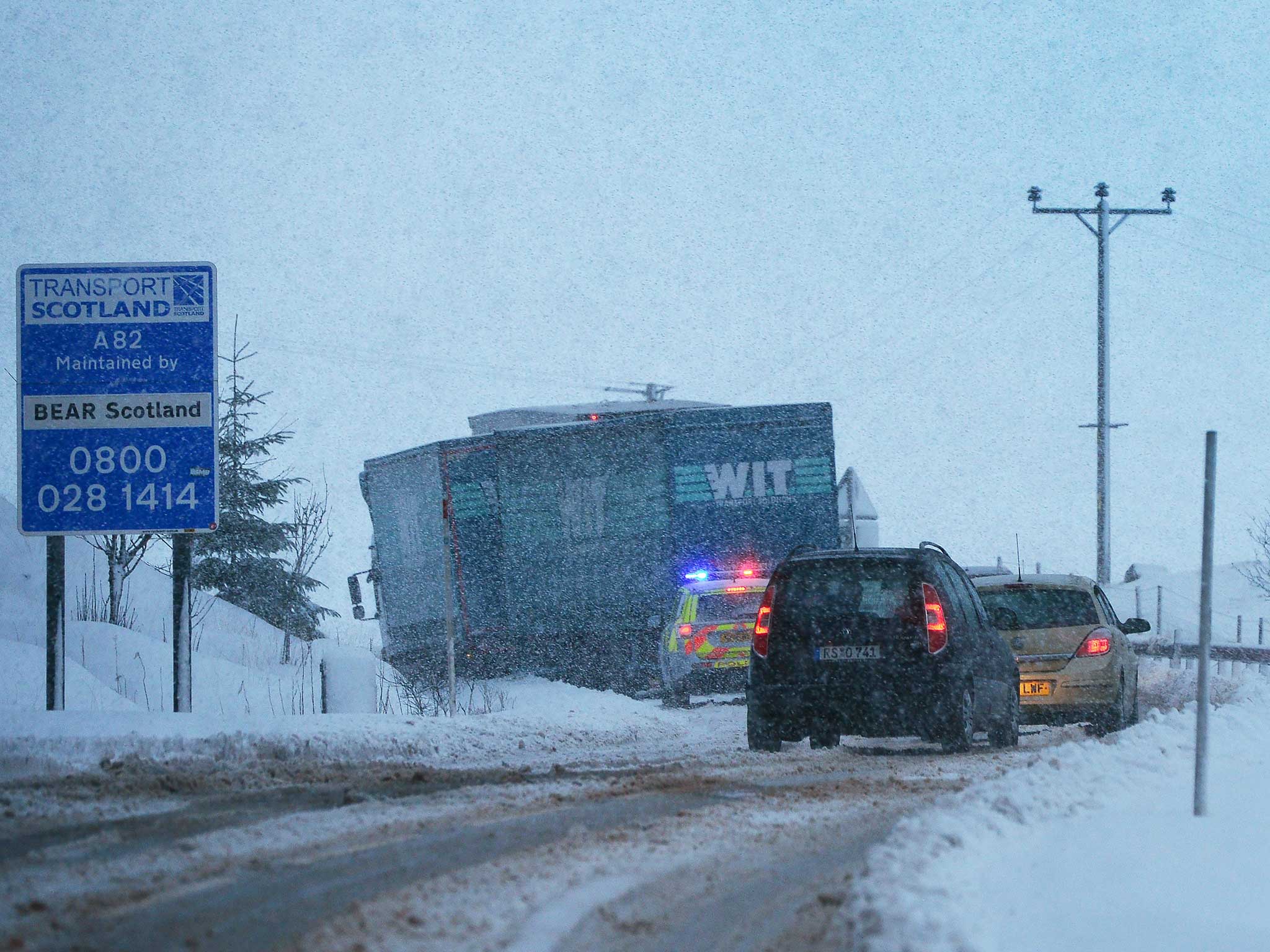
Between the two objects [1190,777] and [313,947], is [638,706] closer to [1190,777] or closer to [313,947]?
[1190,777]

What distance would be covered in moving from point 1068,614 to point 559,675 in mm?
9838

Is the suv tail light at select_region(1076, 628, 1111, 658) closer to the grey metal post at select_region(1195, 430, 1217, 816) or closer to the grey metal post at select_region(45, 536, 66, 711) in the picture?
the grey metal post at select_region(1195, 430, 1217, 816)

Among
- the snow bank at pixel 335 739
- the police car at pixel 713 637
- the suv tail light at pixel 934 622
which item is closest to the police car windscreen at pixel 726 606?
the police car at pixel 713 637

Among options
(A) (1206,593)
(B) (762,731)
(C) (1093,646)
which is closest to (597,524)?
(C) (1093,646)

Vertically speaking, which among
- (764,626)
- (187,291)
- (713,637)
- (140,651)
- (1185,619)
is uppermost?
(187,291)

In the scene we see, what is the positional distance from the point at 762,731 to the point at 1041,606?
4490 millimetres

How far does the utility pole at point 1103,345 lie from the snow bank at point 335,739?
84.1 feet

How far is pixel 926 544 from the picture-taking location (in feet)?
43.2

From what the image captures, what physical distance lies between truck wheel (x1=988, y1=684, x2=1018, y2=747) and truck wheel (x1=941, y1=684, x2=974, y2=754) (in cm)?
86

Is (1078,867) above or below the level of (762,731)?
above

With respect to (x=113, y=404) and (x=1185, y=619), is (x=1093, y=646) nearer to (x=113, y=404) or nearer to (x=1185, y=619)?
(x=113, y=404)

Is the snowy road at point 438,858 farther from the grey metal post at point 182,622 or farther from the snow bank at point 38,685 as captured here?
the snow bank at point 38,685

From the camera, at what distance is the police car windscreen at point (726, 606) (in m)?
19.4

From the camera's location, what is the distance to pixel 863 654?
39.7 ft
